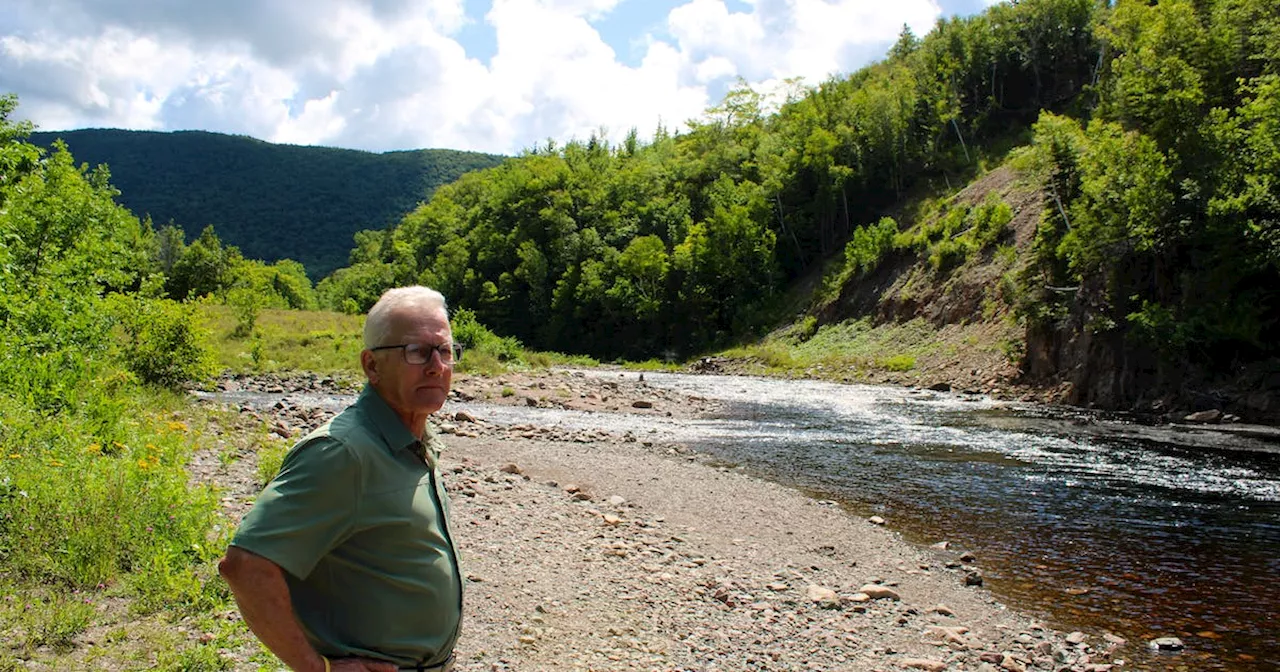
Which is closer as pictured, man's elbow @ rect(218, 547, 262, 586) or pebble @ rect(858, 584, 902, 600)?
man's elbow @ rect(218, 547, 262, 586)

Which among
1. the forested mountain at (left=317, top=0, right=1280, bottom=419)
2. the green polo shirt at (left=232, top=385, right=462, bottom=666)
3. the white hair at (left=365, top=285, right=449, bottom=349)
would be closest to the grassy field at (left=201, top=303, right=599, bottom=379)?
the forested mountain at (left=317, top=0, right=1280, bottom=419)

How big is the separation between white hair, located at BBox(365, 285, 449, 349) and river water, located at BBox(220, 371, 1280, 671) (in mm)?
7322

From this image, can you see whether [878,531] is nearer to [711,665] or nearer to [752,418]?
[711,665]

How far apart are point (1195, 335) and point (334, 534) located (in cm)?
2804

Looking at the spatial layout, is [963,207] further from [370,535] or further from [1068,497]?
[370,535]

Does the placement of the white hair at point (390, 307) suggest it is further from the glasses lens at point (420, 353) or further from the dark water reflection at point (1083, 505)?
the dark water reflection at point (1083, 505)

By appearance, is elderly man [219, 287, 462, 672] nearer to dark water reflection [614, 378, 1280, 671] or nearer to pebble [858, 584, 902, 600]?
pebble [858, 584, 902, 600]

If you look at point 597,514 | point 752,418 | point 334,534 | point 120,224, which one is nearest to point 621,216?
point 752,418

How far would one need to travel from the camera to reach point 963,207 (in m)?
53.6

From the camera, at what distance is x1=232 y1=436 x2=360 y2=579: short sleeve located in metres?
2.32

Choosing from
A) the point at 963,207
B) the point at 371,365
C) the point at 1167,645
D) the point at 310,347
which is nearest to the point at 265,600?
the point at 371,365

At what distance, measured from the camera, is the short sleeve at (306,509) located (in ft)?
7.62

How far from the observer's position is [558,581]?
8.20 m

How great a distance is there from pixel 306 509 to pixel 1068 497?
46.7ft
